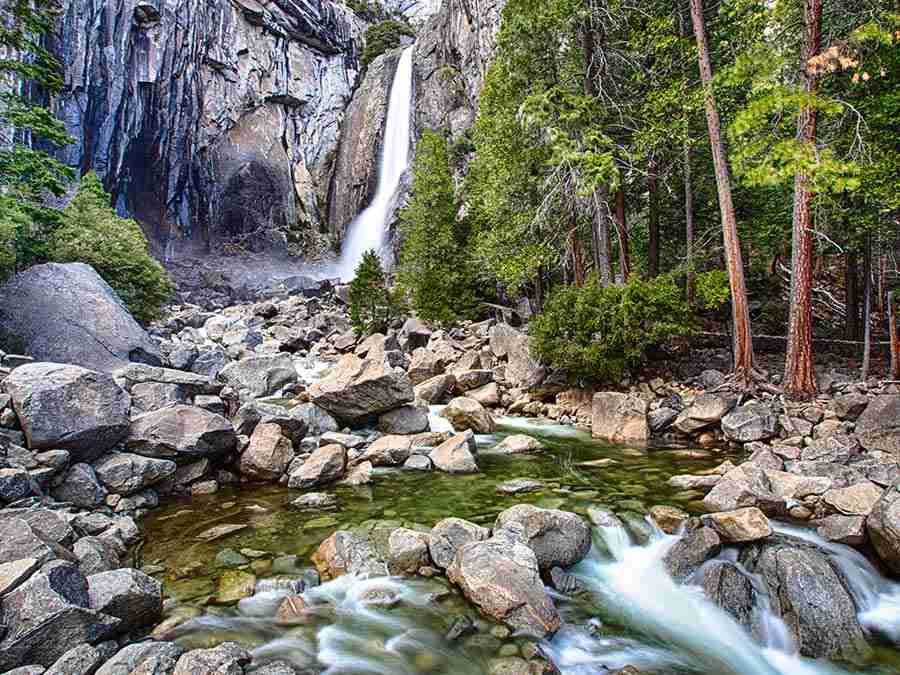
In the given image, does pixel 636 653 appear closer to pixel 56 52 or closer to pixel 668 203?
pixel 668 203

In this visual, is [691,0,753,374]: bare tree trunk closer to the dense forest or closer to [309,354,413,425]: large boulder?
the dense forest

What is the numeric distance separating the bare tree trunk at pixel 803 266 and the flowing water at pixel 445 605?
478 cm

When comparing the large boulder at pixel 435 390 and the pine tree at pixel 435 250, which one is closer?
the large boulder at pixel 435 390

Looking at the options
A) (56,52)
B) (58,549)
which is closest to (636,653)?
(58,549)

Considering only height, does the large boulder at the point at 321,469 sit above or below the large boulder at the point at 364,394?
below

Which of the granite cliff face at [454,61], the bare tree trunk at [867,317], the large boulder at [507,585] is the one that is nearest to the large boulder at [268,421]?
the large boulder at [507,585]

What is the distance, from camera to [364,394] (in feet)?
32.8

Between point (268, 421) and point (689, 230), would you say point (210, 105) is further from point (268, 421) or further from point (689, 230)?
point (268, 421)

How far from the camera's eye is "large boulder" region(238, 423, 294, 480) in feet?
25.5

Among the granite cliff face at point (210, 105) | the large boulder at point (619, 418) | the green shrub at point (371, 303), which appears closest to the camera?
the large boulder at point (619, 418)

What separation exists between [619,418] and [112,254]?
18.5 metres

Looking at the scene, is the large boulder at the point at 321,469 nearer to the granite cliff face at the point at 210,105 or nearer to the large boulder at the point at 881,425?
the large boulder at the point at 881,425

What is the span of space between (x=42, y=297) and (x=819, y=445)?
1579 centimetres

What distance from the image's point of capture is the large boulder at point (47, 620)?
3350 millimetres
